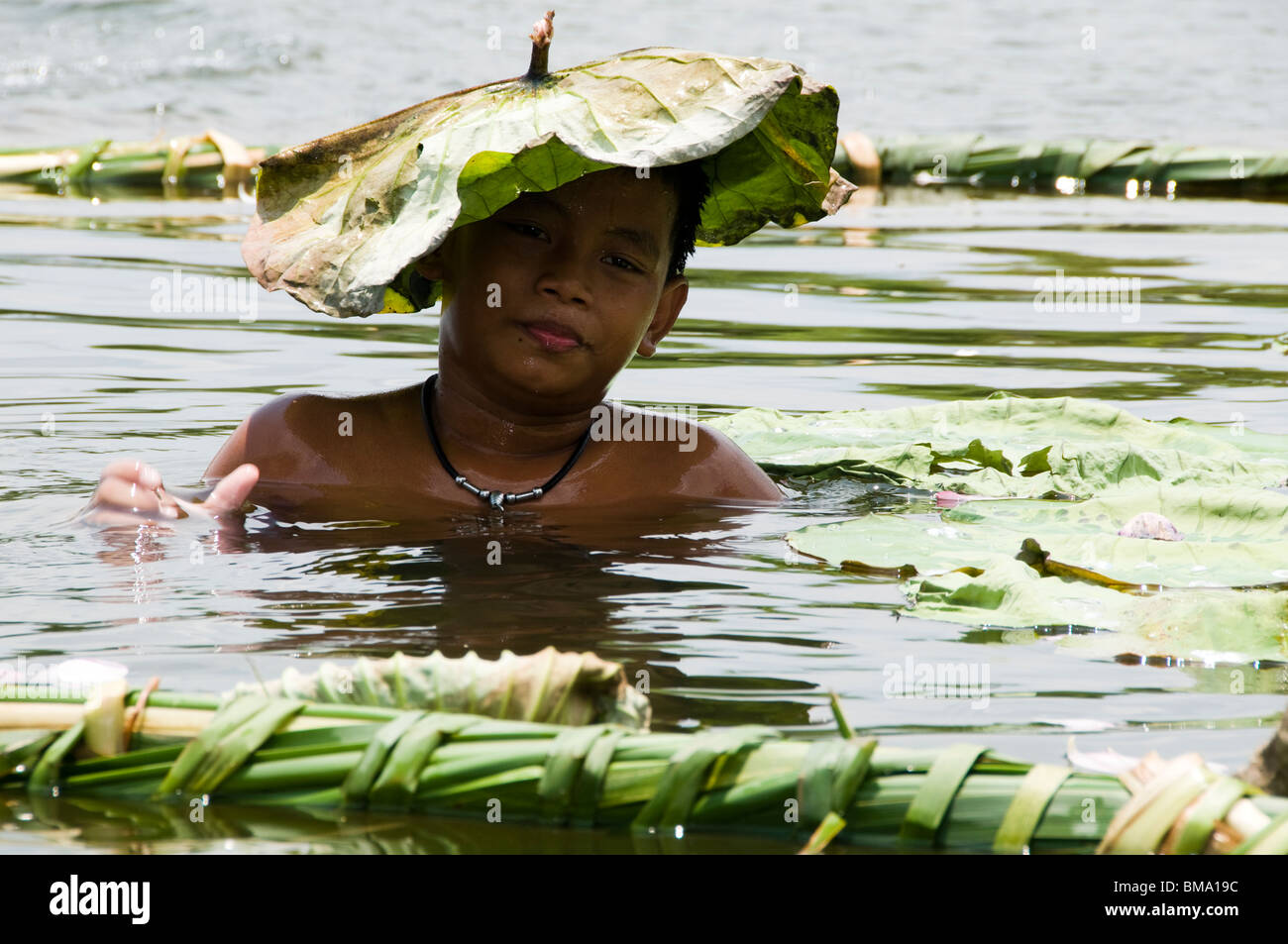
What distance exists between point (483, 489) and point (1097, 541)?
4.16 ft

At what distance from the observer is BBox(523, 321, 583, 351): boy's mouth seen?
128 inches

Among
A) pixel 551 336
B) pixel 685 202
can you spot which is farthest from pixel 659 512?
pixel 685 202

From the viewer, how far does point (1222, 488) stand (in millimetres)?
3252

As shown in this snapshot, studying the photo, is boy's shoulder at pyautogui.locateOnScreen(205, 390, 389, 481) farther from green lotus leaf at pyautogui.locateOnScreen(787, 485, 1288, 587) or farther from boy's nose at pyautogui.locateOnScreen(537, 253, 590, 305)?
green lotus leaf at pyautogui.locateOnScreen(787, 485, 1288, 587)

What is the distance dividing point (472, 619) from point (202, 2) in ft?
53.6

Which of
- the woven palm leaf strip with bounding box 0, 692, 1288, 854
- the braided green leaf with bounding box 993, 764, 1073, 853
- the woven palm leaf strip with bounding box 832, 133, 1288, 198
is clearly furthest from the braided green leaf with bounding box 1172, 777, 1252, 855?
the woven palm leaf strip with bounding box 832, 133, 1288, 198

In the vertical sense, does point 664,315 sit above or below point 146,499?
above

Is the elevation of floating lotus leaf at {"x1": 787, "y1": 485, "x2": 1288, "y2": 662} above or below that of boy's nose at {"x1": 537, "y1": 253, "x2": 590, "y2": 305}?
below

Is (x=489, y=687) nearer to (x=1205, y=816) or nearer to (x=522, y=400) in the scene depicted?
(x=1205, y=816)

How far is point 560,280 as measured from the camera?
3.20 m

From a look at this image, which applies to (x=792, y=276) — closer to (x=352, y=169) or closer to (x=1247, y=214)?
(x=1247, y=214)

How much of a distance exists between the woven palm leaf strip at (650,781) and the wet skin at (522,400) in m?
1.38

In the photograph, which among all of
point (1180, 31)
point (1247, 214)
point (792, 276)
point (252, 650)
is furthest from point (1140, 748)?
point (1180, 31)
